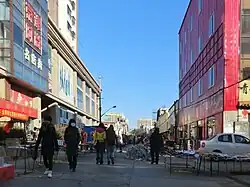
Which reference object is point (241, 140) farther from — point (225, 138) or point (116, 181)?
point (116, 181)

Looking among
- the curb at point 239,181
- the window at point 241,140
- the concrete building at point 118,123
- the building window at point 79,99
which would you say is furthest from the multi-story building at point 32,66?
the curb at point 239,181

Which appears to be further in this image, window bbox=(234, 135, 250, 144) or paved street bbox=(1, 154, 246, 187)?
window bbox=(234, 135, 250, 144)

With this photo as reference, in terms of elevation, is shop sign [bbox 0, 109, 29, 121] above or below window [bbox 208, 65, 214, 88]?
below

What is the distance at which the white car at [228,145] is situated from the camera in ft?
87.5

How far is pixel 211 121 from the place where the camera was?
3938cm

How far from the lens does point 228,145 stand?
88.6ft

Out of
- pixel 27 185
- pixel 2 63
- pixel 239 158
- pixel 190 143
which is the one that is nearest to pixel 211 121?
pixel 190 143

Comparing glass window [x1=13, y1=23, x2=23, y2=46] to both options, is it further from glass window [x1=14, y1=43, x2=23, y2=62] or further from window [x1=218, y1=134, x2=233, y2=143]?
window [x1=218, y1=134, x2=233, y2=143]

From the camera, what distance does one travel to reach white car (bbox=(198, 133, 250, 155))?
87.5 feet

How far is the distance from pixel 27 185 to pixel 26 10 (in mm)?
31572

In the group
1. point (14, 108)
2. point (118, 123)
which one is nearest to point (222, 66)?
point (14, 108)

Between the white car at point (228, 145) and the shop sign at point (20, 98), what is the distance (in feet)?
61.6

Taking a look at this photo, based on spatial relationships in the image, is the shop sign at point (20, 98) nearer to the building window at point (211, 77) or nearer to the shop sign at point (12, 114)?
the shop sign at point (12, 114)

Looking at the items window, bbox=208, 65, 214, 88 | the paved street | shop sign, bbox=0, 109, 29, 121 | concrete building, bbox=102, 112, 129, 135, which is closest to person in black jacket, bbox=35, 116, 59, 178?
the paved street
